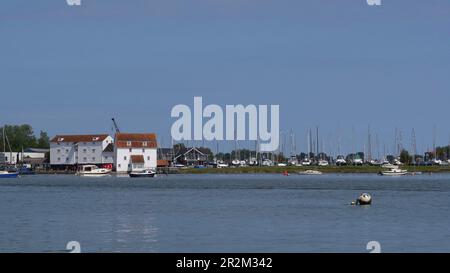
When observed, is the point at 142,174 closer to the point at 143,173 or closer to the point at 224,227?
the point at 143,173

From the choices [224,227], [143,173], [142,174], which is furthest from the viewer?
[143,173]

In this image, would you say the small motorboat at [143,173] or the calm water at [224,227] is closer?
the calm water at [224,227]

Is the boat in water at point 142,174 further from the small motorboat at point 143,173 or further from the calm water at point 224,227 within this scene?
the calm water at point 224,227

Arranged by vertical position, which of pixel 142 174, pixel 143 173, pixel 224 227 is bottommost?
pixel 224 227

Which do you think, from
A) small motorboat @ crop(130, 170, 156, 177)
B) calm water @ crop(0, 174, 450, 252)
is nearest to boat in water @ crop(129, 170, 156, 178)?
small motorboat @ crop(130, 170, 156, 177)

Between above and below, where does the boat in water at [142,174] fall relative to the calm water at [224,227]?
above

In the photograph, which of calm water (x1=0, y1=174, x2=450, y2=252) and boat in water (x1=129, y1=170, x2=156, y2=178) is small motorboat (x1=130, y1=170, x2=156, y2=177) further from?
calm water (x1=0, y1=174, x2=450, y2=252)

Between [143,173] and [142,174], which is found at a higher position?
[143,173]

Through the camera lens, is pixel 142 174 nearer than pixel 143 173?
Yes

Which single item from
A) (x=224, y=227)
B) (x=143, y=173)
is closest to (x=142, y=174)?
(x=143, y=173)

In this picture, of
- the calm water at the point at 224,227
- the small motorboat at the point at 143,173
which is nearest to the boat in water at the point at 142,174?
the small motorboat at the point at 143,173
